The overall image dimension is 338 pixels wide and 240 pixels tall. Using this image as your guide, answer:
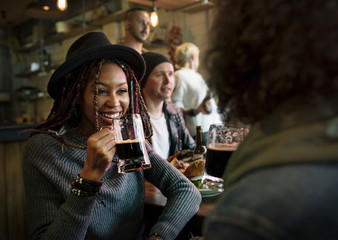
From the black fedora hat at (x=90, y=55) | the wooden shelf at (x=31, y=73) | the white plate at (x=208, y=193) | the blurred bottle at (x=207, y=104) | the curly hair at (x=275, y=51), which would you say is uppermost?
the wooden shelf at (x=31, y=73)

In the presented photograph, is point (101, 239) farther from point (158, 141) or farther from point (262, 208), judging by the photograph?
point (158, 141)

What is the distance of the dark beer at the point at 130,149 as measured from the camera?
123 centimetres

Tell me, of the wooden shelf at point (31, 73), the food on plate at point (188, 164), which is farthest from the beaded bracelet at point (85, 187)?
the wooden shelf at point (31, 73)

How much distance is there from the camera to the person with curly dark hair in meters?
0.40

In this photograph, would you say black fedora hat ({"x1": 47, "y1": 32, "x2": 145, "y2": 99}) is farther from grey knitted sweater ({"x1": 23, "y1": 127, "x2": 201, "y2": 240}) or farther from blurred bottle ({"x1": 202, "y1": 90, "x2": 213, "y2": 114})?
blurred bottle ({"x1": 202, "y1": 90, "x2": 213, "y2": 114})

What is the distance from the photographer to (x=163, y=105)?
2.81 meters

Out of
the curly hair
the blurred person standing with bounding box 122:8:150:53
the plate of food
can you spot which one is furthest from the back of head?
the curly hair

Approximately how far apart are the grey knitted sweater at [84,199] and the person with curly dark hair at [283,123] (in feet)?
2.53

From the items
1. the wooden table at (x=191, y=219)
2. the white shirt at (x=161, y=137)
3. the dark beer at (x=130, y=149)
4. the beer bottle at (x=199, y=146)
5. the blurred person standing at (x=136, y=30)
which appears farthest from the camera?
the blurred person standing at (x=136, y=30)

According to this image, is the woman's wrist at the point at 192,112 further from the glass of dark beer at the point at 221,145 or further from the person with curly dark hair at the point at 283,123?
the person with curly dark hair at the point at 283,123

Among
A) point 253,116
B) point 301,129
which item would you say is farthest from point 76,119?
point 301,129

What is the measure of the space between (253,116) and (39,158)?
0.98 meters

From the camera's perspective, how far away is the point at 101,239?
4.27 ft

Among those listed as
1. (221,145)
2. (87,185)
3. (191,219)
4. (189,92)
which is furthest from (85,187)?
(189,92)
